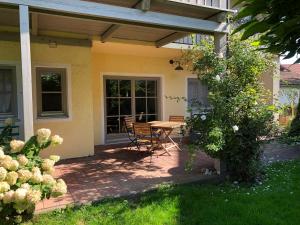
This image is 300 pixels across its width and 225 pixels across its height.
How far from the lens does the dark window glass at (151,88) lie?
10.2 meters

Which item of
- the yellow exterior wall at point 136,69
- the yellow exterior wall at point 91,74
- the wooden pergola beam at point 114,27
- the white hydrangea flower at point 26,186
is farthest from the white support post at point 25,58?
the yellow exterior wall at point 136,69

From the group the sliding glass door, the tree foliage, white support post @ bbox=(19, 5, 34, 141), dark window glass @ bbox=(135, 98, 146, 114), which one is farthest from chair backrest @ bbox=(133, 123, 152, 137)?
the tree foliage

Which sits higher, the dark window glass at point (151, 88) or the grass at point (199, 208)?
the dark window glass at point (151, 88)

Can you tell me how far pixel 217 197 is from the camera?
4609 mm

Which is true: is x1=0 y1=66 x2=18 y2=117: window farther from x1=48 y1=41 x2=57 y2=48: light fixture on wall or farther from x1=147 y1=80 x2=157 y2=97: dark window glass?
x1=147 y1=80 x2=157 y2=97: dark window glass

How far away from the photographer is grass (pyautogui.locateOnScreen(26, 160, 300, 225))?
3.87 m

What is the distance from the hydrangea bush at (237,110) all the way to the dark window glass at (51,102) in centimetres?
373

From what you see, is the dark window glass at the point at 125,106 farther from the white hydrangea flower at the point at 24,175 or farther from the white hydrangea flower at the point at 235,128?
the white hydrangea flower at the point at 24,175

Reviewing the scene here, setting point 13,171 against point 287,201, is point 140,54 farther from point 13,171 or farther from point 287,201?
point 13,171

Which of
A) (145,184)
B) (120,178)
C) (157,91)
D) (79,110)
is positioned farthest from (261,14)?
(157,91)

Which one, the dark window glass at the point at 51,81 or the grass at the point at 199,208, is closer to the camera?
the grass at the point at 199,208

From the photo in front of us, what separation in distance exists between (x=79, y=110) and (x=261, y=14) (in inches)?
270

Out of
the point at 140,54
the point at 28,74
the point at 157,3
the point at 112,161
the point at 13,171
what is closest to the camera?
the point at 13,171

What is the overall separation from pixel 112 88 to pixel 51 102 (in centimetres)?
260
